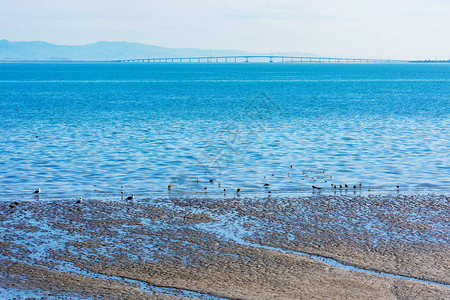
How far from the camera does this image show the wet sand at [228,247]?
567 inches

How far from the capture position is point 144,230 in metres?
19.3

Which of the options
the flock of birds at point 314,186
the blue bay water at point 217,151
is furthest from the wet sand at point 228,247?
the blue bay water at point 217,151

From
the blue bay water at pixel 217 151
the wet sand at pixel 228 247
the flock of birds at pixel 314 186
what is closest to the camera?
the wet sand at pixel 228 247

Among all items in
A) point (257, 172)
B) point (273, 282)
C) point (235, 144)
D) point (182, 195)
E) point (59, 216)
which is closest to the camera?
point (273, 282)

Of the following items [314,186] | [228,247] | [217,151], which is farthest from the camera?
[217,151]

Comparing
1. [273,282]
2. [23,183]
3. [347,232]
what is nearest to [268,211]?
[347,232]

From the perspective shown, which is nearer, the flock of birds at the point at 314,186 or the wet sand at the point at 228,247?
the wet sand at the point at 228,247

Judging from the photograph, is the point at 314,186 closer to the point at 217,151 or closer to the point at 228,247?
the point at 228,247

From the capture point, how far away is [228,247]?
57.5 feet

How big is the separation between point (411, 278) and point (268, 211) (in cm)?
749

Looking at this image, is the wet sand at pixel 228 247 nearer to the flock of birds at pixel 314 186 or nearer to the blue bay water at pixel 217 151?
the flock of birds at pixel 314 186

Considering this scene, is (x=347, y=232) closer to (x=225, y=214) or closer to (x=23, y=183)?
(x=225, y=214)

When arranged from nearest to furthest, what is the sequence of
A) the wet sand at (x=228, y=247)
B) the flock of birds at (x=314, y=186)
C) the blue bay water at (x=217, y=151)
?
1. the wet sand at (x=228, y=247)
2. the flock of birds at (x=314, y=186)
3. the blue bay water at (x=217, y=151)

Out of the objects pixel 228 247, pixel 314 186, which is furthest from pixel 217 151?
pixel 228 247
